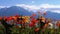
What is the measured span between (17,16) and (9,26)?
0.25 m

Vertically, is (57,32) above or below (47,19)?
below

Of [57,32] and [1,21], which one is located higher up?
[1,21]

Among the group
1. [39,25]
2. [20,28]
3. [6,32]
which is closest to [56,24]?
[39,25]

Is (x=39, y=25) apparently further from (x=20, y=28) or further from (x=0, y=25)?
(x=0, y=25)

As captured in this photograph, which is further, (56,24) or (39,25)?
(56,24)

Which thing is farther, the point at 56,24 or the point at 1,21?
the point at 56,24

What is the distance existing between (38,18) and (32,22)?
0.45 ft

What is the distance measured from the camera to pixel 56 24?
4.38 meters

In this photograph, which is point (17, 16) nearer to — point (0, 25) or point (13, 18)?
point (13, 18)

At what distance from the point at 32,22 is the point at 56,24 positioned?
581mm

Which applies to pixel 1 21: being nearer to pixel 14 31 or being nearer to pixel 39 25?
pixel 14 31

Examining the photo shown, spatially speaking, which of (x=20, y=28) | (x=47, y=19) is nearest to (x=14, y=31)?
(x=20, y=28)

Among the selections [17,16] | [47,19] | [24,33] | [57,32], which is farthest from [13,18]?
[57,32]

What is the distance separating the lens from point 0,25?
4.21 m
